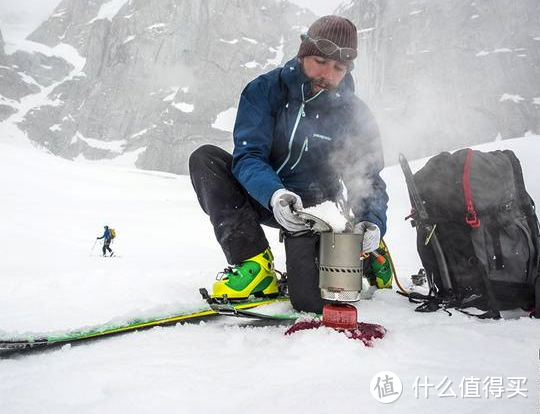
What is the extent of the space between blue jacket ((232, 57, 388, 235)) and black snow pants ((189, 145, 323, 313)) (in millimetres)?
210

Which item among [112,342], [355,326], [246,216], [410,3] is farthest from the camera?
[410,3]

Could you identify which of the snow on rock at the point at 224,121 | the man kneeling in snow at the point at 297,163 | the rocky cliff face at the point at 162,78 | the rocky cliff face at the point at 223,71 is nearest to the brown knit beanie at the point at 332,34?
the man kneeling in snow at the point at 297,163

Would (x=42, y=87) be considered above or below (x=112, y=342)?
above

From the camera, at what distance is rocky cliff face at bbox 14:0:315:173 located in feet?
348

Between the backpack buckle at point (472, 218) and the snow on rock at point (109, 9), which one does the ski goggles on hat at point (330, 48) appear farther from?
the snow on rock at point (109, 9)

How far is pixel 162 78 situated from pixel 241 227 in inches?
4715

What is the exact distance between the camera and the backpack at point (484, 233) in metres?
2.34

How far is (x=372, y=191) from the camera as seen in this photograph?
2.49 metres

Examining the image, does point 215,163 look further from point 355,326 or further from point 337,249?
point 355,326

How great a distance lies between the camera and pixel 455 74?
7619cm

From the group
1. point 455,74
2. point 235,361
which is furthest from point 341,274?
point 455,74

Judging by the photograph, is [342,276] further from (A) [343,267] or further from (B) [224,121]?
(B) [224,121]

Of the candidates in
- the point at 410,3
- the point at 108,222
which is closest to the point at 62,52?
the point at 410,3

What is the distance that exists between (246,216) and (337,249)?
3.21 feet
